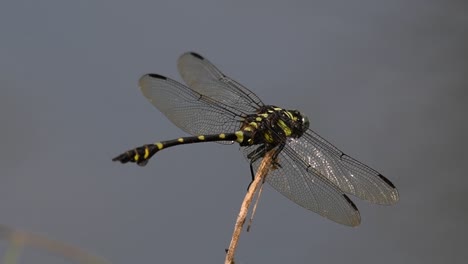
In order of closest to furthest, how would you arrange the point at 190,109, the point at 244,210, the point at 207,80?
the point at 244,210
the point at 190,109
the point at 207,80

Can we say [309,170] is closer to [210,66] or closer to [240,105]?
[240,105]

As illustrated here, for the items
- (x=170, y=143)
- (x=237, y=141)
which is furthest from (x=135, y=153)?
(x=237, y=141)

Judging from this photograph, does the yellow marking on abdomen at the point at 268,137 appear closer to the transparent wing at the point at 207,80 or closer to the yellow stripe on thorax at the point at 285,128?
the yellow stripe on thorax at the point at 285,128

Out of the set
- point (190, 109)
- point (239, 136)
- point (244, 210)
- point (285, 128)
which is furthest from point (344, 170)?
point (244, 210)

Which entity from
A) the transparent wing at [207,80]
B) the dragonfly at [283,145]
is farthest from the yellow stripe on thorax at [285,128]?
the transparent wing at [207,80]

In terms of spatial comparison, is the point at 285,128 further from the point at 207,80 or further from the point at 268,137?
the point at 207,80

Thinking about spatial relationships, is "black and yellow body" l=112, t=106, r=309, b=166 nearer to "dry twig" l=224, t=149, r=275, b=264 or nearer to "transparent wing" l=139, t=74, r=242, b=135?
"transparent wing" l=139, t=74, r=242, b=135

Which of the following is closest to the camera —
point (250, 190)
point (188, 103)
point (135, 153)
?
point (250, 190)
